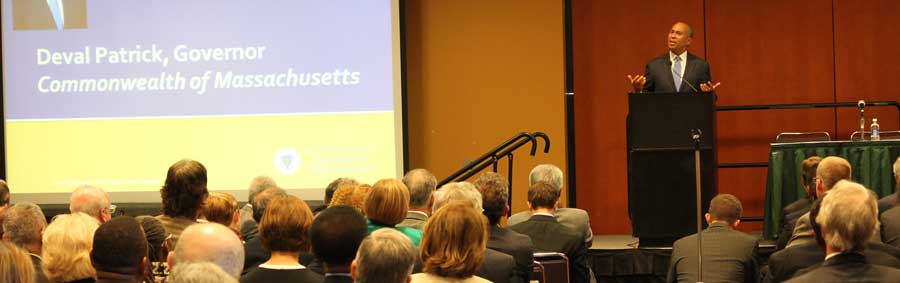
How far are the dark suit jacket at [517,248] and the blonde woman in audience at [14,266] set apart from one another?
7.05ft

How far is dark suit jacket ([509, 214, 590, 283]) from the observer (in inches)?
217

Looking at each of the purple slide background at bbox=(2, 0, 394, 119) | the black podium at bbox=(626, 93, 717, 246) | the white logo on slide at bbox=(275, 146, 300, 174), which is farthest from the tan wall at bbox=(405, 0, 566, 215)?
the black podium at bbox=(626, 93, 717, 246)

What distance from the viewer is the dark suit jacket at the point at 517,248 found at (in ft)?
15.3

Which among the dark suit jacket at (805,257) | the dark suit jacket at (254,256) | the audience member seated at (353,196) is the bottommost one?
the dark suit jacket at (805,257)

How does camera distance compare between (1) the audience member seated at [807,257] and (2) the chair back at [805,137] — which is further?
(2) the chair back at [805,137]

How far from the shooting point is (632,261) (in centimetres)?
764

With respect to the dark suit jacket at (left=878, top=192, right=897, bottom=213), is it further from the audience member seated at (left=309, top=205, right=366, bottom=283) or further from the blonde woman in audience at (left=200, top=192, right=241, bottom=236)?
the audience member seated at (left=309, top=205, right=366, bottom=283)

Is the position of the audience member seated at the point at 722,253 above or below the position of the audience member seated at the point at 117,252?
below

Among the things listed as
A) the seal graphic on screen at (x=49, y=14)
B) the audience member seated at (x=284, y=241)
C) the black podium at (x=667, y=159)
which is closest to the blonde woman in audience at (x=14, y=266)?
the audience member seated at (x=284, y=241)

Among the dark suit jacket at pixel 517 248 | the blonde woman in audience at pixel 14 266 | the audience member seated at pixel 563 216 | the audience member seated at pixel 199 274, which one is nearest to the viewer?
the audience member seated at pixel 199 274

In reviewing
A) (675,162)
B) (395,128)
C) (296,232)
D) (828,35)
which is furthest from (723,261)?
(828,35)

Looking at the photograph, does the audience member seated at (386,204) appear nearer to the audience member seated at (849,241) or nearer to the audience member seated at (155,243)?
the audience member seated at (155,243)

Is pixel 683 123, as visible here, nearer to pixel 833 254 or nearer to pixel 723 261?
pixel 723 261

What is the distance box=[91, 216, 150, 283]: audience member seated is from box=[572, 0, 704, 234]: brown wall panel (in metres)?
6.51
